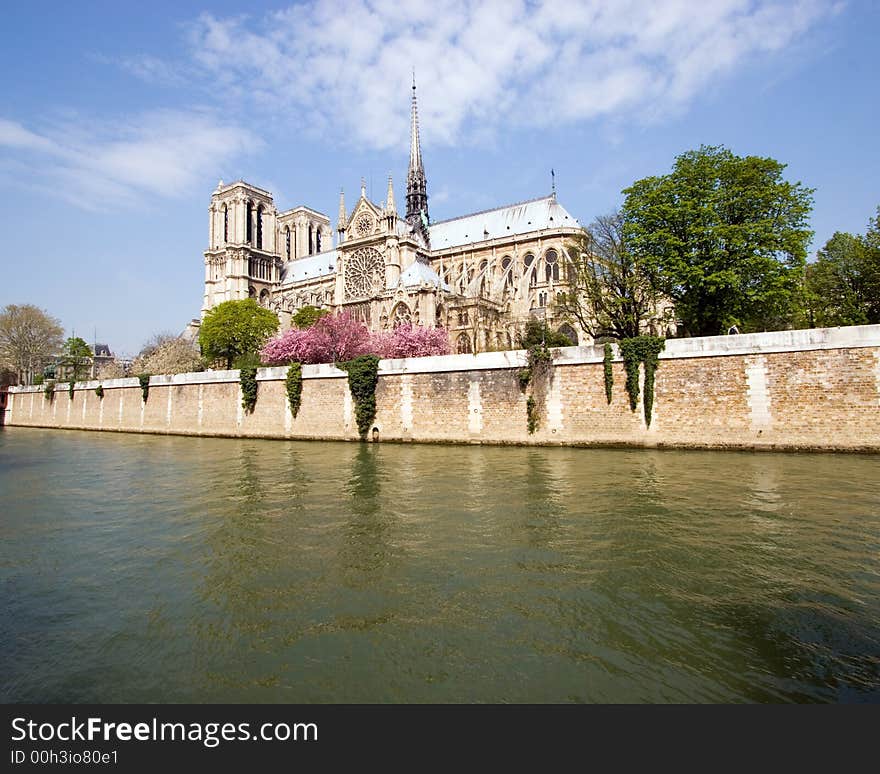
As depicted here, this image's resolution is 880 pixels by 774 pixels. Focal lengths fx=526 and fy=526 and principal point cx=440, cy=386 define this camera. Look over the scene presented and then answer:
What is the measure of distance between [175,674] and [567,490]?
27.3 feet

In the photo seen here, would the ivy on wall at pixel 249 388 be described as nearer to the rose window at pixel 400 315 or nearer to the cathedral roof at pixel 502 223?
the rose window at pixel 400 315

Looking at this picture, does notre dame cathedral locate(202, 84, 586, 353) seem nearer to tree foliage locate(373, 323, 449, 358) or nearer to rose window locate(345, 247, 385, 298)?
rose window locate(345, 247, 385, 298)

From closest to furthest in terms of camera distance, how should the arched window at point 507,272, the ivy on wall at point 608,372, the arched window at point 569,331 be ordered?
the ivy on wall at point 608,372 < the arched window at point 569,331 < the arched window at point 507,272

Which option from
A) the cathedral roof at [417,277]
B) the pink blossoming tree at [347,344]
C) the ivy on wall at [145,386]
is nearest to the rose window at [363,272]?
the cathedral roof at [417,277]

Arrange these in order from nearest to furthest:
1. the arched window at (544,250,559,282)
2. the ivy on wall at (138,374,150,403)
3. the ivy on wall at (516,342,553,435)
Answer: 1. the ivy on wall at (516,342,553,435)
2. the ivy on wall at (138,374,150,403)
3. the arched window at (544,250,559,282)

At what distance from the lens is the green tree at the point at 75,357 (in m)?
61.0

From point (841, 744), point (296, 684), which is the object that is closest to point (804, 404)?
point (841, 744)

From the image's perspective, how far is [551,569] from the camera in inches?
252

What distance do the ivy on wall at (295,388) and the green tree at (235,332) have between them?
2303 cm

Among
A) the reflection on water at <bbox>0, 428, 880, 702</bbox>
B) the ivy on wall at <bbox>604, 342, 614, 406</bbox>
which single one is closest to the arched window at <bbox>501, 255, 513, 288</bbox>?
the ivy on wall at <bbox>604, 342, 614, 406</bbox>

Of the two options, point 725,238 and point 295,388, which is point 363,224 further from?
point 725,238

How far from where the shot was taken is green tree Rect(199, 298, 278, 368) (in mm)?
47125

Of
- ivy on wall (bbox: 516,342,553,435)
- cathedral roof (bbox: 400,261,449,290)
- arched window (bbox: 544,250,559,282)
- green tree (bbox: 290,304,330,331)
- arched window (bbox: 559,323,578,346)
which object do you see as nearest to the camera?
ivy on wall (bbox: 516,342,553,435)

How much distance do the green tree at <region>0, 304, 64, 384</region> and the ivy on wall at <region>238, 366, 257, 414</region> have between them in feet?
157
